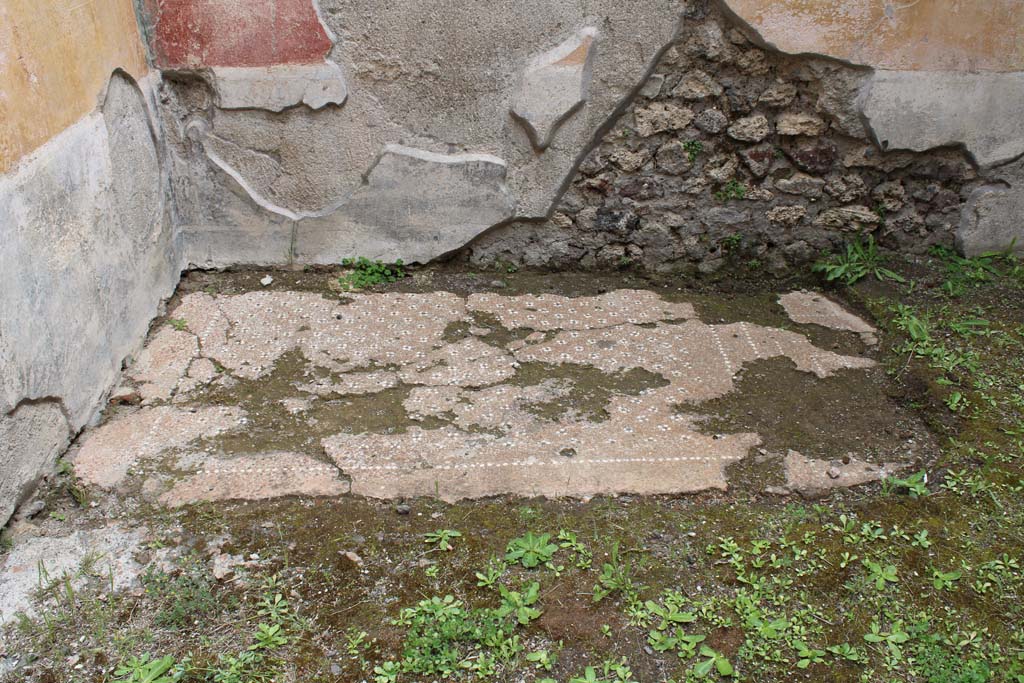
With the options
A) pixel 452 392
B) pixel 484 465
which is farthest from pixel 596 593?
pixel 452 392

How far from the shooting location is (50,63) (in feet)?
6.69

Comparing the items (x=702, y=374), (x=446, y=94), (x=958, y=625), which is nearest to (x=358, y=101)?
(x=446, y=94)

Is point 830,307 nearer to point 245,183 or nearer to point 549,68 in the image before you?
point 549,68

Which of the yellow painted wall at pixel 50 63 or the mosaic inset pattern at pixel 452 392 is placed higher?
the yellow painted wall at pixel 50 63

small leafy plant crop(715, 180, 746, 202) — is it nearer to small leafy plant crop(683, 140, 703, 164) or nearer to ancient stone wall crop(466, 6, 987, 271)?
ancient stone wall crop(466, 6, 987, 271)

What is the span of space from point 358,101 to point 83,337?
116 cm

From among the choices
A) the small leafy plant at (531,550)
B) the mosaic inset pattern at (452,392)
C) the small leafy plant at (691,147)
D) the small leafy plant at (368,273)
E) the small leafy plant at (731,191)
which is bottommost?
the small leafy plant at (531,550)

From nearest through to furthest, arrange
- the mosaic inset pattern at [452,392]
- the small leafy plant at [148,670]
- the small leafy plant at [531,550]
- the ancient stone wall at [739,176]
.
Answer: the small leafy plant at [148,670], the small leafy plant at [531,550], the mosaic inset pattern at [452,392], the ancient stone wall at [739,176]

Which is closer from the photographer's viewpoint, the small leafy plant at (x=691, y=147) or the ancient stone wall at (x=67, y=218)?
the ancient stone wall at (x=67, y=218)

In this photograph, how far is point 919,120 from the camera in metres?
2.75

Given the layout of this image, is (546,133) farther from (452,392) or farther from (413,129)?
(452,392)

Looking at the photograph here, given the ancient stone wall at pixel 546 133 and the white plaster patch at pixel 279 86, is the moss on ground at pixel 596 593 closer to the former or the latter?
the ancient stone wall at pixel 546 133

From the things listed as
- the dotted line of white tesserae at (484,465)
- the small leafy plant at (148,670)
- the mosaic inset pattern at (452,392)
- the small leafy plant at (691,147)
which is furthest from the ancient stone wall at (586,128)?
the small leafy plant at (148,670)

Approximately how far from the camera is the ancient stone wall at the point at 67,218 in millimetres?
1873
